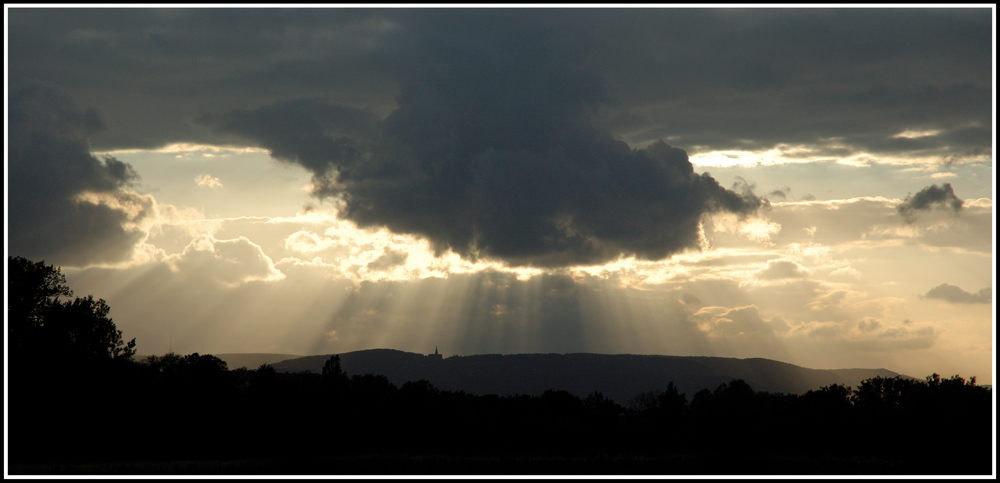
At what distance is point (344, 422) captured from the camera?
78250mm

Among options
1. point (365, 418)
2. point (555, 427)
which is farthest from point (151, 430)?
point (555, 427)

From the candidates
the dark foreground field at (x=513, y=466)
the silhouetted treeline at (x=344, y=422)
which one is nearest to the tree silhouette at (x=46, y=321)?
the silhouetted treeline at (x=344, y=422)

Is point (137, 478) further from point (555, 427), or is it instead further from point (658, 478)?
point (555, 427)

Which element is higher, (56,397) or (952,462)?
(56,397)

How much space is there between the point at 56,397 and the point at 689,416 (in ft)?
239

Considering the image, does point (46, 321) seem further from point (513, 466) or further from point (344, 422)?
point (513, 466)

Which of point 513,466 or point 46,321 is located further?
point 46,321

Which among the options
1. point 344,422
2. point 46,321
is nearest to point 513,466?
point 344,422

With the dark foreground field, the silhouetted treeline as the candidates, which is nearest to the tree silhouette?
the silhouetted treeline

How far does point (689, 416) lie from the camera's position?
344 ft

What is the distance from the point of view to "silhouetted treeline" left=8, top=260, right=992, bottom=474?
7038cm

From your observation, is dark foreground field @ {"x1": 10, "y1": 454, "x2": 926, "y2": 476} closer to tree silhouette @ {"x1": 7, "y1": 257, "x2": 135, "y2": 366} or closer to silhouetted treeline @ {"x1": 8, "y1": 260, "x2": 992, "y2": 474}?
silhouetted treeline @ {"x1": 8, "y1": 260, "x2": 992, "y2": 474}

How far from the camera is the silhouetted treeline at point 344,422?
2771 inches

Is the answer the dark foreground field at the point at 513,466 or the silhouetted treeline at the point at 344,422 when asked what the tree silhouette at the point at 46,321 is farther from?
the dark foreground field at the point at 513,466
